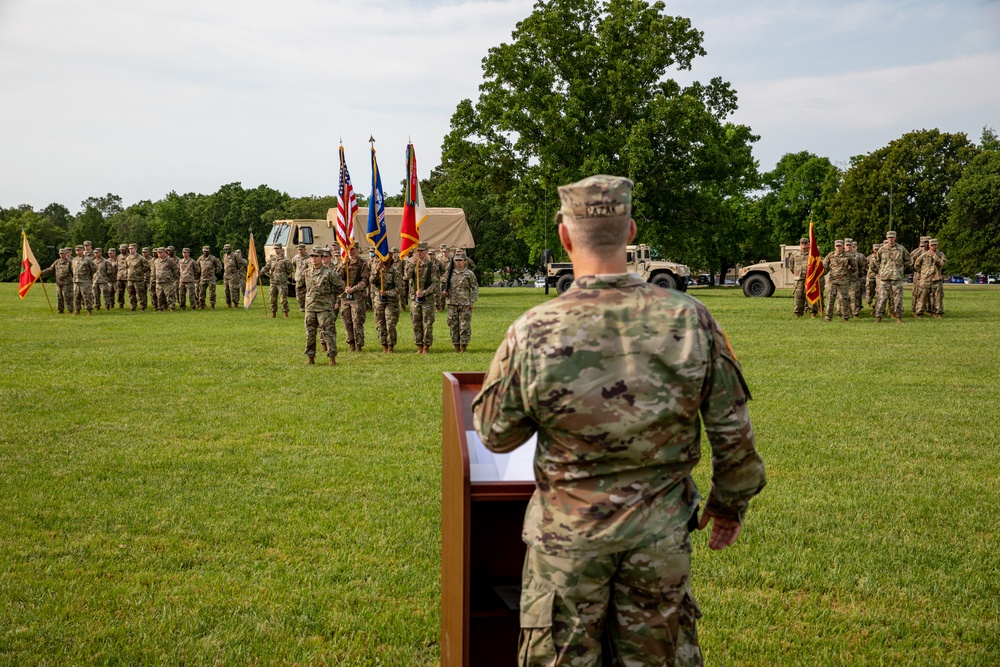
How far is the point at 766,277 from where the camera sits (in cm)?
3775

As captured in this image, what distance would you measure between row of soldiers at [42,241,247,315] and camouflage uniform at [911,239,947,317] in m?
21.4

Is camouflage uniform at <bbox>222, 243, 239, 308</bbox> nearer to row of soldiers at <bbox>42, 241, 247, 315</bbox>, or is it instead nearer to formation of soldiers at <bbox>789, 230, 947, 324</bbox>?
row of soldiers at <bbox>42, 241, 247, 315</bbox>

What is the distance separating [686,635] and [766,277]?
37.1 meters

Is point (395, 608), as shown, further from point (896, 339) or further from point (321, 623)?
point (896, 339)

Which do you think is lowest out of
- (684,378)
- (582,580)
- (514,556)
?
(514,556)

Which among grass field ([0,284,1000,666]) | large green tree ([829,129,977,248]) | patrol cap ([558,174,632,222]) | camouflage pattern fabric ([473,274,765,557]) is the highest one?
large green tree ([829,129,977,248])

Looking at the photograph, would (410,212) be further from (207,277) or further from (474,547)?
(207,277)

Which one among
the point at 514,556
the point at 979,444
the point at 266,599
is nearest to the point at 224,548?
the point at 266,599

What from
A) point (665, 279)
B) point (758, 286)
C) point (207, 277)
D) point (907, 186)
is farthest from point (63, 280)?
point (907, 186)

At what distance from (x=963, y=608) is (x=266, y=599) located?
147 inches

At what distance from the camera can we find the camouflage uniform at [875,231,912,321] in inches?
821

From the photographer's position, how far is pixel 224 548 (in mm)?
5512

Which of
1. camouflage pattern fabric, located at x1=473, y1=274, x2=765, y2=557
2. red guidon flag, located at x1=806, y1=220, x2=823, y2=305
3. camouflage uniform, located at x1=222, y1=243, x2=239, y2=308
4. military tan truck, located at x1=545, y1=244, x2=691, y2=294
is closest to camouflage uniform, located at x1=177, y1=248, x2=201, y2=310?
camouflage uniform, located at x1=222, y1=243, x2=239, y2=308

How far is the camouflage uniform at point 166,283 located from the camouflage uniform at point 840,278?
67.7ft
